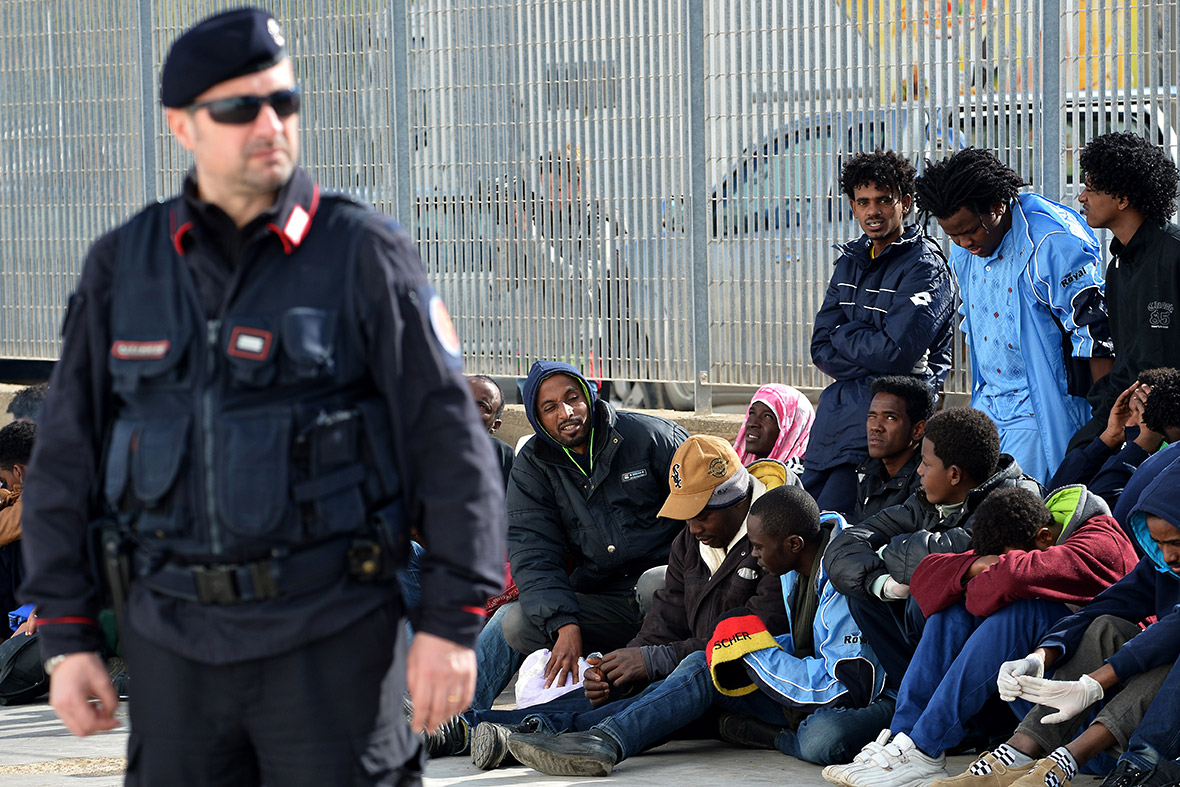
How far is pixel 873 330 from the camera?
6219 mm

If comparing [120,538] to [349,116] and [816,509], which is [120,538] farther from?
[349,116]

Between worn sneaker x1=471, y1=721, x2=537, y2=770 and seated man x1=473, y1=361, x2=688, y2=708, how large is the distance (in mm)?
625

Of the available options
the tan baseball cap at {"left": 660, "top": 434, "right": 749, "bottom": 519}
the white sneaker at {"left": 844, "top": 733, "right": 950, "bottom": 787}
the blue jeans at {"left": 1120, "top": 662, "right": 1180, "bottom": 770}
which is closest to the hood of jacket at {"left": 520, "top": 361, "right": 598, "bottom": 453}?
the tan baseball cap at {"left": 660, "top": 434, "right": 749, "bottom": 519}

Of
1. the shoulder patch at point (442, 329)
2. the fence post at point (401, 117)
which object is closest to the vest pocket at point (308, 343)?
the shoulder patch at point (442, 329)

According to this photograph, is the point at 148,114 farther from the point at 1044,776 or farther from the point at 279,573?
the point at 279,573

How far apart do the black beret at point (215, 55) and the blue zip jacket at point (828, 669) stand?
322 cm

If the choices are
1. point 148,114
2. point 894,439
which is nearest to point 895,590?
point 894,439

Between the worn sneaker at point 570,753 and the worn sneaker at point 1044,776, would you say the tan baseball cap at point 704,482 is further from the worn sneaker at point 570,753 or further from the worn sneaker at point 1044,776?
the worn sneaker at point 1044,776

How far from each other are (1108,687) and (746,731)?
1395 millimetres

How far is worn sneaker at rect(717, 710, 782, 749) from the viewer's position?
18.1 ft

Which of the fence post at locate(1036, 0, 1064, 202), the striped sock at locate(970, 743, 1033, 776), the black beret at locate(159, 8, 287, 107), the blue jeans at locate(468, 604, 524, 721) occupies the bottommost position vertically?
the blue jeans at locate(468, 604, 524, 721)

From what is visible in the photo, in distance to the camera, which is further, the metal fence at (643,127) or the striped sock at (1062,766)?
Result: the metal fence at (643,127)

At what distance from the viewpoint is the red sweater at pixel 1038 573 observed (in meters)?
4.79

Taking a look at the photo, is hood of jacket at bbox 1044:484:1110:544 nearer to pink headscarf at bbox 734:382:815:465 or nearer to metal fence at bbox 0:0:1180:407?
pink headscarf at bbox 734:382:815:465
